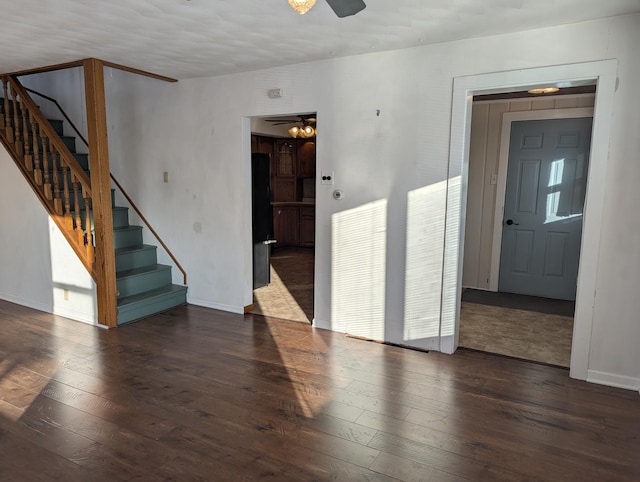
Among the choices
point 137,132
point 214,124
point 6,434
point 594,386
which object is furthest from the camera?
point 137,132

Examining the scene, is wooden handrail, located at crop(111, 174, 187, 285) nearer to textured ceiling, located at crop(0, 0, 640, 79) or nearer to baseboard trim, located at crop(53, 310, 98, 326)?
baseboard trim, located at crop(53, 310, 98, 326)

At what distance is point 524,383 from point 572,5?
243 centimetres

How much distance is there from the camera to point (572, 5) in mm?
2570

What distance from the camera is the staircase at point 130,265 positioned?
430 cm

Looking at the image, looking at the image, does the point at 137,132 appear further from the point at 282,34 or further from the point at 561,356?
the point at 561,356

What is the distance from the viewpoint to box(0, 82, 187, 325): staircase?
14.1 feet

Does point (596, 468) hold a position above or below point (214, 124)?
below

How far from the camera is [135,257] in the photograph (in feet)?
16.0

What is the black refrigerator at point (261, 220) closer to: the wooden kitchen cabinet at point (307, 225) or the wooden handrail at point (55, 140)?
the wooden handrail at point (55, 140)

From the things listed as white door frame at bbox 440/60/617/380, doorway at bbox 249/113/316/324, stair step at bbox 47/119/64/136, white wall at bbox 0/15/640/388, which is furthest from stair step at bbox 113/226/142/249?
white door frame at bbox 440/60/617/380

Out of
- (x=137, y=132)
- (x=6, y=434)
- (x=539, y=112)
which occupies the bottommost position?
(x=6, y=434)

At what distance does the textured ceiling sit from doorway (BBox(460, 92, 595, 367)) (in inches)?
91.6

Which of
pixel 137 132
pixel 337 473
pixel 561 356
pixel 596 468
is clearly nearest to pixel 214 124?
pixel 137 132

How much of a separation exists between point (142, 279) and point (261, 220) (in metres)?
1.69
